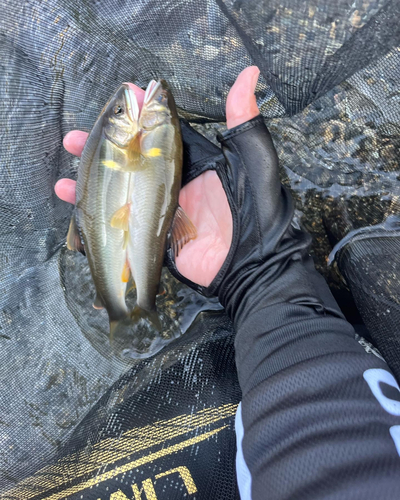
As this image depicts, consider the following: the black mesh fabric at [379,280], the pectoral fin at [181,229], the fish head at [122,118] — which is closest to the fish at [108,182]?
the fish head at [122,118]

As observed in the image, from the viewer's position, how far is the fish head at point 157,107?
6.00 feet

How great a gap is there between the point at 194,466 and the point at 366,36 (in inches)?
94.2

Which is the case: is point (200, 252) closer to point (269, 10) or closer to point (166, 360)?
point (166, 360)

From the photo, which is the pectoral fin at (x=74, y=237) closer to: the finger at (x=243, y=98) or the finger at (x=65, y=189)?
the finger at (x=65, y=189)

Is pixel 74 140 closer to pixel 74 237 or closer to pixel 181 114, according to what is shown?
pixel 74 237

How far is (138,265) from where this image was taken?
74.6 inches

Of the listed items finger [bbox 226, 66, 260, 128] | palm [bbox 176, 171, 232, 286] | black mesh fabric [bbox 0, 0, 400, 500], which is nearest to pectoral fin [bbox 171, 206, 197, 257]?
palm [bbox 176, 171, 232, 286]

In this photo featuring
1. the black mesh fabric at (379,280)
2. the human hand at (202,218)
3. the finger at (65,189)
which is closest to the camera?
the black mesh fabric at (379,280)

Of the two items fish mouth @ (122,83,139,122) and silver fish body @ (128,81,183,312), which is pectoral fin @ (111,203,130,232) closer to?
silver fish body @ (128,81,183,312)

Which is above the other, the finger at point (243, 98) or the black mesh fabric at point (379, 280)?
the finger at point (243, 98)

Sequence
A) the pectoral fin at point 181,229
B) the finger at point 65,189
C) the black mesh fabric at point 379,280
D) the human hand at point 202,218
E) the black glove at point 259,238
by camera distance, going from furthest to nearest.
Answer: the finger at point 65,189 → the human hand at point 202,218 → the pectoral fin at point 181,229 → the black mesh fabric at point 379,280 → the black glove at point 259,238

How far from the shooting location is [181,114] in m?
2.31

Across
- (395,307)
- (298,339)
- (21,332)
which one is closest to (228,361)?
(298,339)

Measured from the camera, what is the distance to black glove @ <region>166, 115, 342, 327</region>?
Answer: 1.64 meters
